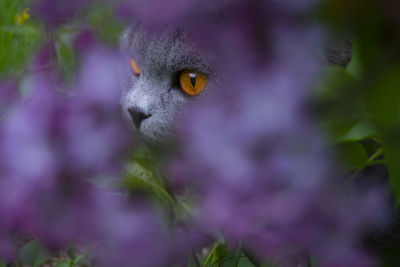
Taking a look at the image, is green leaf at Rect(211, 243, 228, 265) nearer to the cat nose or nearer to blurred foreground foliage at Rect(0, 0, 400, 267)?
the cat nose

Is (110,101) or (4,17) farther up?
(4,17)

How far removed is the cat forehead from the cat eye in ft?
0.05

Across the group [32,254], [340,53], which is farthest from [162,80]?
[32,254]

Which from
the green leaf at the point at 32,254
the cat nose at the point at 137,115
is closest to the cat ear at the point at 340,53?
the cat nose at the point at 137,115

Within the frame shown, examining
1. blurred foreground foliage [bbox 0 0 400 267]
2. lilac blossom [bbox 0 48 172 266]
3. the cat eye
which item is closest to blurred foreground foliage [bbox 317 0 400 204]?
blurred foreground foliage [bbox 0 0 400 267]

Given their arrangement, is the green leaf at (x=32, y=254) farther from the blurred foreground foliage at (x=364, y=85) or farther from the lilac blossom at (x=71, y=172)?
the blurred foreground foliage at (x=364, y=85)

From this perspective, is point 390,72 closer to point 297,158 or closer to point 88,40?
point 297,158

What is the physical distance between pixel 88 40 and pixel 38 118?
0.52 ft

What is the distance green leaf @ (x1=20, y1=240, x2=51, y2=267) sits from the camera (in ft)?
3.16

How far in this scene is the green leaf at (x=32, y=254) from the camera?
3.16 feet

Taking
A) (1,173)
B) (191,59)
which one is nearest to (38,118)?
(1,173)

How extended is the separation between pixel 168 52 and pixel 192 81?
57 mm

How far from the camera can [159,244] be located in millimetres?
403

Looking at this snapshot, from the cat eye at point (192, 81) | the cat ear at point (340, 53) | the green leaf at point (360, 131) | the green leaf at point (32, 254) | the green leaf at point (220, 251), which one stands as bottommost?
the green leaf at point (32, 254)
